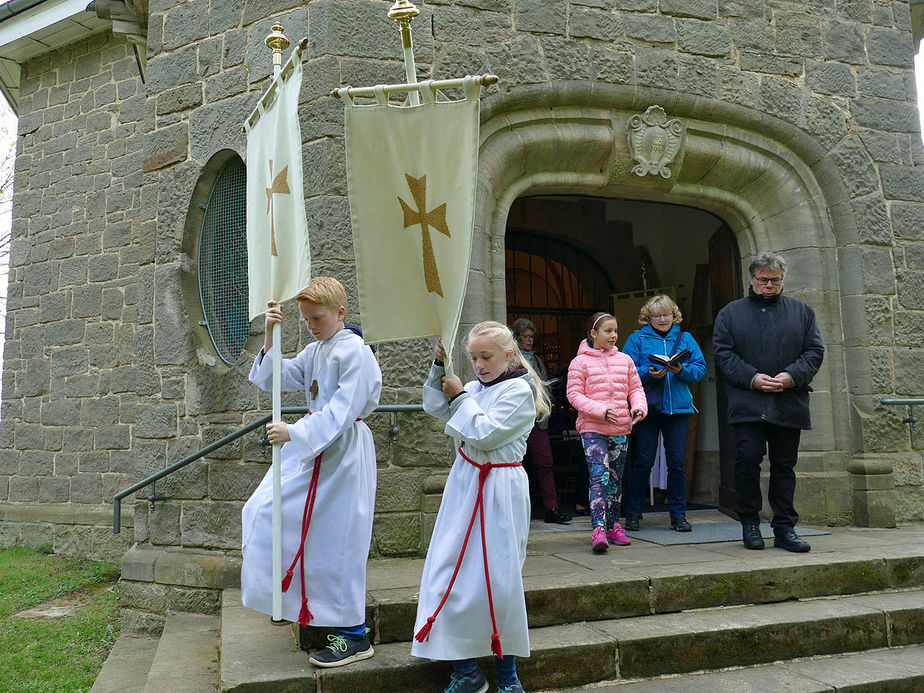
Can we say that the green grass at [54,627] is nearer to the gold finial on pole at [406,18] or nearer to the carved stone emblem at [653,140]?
the gold finial on pole at [406,18]

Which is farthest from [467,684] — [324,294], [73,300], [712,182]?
[73,300]

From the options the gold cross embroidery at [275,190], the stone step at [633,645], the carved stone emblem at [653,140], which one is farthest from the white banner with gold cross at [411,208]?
the carved stone emblem at [653,140]

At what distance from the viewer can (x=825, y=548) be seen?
4809 mm

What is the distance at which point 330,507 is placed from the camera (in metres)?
3.37

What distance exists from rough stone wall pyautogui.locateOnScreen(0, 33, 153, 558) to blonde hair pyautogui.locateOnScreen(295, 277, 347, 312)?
18.6 feet

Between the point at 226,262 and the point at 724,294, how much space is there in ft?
13.9

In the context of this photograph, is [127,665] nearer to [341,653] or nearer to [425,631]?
[341,653]

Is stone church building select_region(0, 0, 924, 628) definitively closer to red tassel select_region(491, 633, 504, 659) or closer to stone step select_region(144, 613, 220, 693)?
stone step select_region(144, 613, 220, 693)

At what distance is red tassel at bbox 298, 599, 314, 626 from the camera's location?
3264mm

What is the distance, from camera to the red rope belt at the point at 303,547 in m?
3.27

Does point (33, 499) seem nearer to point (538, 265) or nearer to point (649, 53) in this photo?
point (538, 265)

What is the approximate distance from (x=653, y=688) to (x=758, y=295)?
2.54 metres

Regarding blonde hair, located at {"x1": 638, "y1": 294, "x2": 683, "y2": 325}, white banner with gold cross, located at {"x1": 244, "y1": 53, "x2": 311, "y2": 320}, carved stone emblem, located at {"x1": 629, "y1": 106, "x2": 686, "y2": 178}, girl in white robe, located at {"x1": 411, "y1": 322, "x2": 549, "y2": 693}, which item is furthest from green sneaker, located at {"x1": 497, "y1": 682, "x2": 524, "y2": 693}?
carved stone emblem, located at {"x1": 629, "y1": 106, "x2": 686, "y2": 178}

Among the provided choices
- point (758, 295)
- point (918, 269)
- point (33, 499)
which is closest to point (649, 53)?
point (758, 295)
